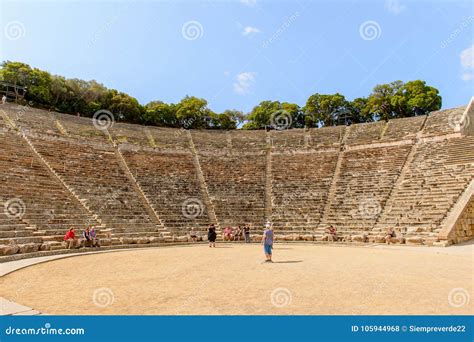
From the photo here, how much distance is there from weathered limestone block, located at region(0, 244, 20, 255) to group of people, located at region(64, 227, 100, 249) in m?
2.67

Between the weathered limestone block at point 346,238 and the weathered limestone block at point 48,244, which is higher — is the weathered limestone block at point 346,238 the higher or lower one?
the higher one

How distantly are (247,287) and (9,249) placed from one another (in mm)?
10429

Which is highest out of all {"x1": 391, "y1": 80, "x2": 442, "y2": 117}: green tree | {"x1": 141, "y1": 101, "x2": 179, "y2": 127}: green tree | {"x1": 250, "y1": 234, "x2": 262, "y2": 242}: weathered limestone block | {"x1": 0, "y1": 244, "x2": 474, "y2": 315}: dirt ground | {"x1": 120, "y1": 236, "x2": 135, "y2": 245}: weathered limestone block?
{"x1": 391, "y1": 80, "x2": 442, "y2": 117}: green tree

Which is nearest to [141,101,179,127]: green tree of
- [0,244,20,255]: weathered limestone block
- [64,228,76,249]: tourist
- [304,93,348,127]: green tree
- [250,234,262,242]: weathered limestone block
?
[304,93,348,127]: green tree

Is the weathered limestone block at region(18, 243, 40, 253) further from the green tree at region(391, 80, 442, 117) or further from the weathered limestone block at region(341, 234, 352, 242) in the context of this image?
the green tree at region(391, 80, 442, 117)

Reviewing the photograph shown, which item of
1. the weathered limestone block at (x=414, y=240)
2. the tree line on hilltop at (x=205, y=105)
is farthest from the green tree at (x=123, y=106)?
the weathered limestone block at (x=414, y=240)

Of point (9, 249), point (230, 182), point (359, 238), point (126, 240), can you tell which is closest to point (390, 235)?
point (359, 238)

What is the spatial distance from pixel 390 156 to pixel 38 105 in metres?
41.2

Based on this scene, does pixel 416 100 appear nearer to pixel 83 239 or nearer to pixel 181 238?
pixel 181 238

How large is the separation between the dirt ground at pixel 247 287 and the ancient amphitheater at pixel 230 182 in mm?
5922

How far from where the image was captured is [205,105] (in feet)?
172

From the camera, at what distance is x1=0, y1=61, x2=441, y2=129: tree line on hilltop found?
141ft

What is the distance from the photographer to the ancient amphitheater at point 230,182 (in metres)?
18.9

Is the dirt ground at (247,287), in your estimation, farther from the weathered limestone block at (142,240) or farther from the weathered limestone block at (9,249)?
the weathered limestone block at (142,240)
